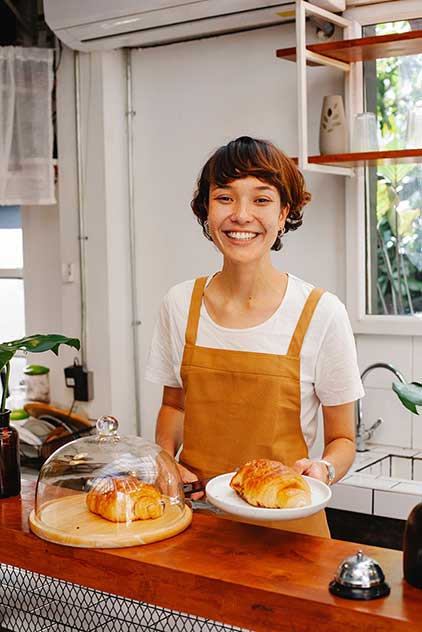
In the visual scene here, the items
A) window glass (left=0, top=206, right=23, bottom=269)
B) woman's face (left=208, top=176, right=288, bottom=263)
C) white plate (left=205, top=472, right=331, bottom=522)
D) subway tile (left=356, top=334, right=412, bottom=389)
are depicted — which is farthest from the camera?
window glass (left=0, top=206, right=23, bottom=269)

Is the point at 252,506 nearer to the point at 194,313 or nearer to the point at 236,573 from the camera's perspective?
the point at 236,573

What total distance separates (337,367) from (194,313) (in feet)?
1.16

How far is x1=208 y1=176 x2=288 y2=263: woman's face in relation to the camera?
1.83 metres

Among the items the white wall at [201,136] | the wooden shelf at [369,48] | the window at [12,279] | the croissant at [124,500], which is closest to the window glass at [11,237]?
the window at [12,279]

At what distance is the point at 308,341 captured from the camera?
1.88 m

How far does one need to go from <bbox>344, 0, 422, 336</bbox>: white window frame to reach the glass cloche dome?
1.77m

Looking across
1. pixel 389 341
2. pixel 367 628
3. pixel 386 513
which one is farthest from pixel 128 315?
pixel 367 628

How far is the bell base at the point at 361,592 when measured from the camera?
3.96 ft

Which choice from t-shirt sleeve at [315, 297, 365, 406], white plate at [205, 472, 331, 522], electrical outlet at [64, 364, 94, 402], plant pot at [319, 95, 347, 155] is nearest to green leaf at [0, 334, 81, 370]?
white plate at [205, 472, 331, 522]

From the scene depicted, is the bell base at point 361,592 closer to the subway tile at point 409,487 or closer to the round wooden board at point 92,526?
the round wooden board at point 92,526

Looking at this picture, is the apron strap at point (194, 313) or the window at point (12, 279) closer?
the apron strap at point (194, 313)

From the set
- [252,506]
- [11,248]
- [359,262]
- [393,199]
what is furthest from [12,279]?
[252,506]

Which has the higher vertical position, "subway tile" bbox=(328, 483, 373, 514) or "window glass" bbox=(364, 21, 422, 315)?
"window glass" bbox=(364, 21, 422, 315)

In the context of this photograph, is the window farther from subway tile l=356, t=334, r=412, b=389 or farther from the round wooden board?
the round wooden board
